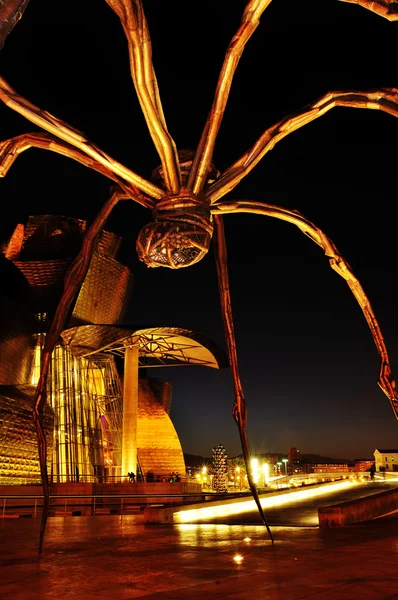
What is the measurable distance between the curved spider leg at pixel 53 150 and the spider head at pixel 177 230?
266mm

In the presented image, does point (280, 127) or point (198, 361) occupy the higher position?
point (198, 361)

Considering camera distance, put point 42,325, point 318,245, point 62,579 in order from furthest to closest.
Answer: point 42,325 < point 318,245 < point 62,579

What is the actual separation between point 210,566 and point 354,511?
15.3 ft

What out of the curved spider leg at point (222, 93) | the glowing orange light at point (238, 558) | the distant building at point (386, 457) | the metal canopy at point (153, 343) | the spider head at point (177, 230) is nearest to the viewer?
the curved spider leg at point (222, 93)

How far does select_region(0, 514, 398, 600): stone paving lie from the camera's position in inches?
154

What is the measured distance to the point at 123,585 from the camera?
4285 mm

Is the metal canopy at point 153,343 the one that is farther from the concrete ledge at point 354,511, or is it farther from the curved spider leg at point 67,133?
the curved spider leg at point 67,133

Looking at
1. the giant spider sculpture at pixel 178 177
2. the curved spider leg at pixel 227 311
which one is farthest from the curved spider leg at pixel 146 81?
the curved spider leg at pixel 227 311

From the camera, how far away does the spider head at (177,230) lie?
15.7 ft

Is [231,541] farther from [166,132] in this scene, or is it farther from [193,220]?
[166,132]

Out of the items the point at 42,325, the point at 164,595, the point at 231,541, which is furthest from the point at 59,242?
the point at 164,595

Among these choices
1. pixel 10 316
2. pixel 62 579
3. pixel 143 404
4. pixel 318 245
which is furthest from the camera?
pixel 143 404

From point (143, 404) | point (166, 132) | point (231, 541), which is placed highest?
point (143, 404)

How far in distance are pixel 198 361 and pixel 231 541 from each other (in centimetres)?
3348
